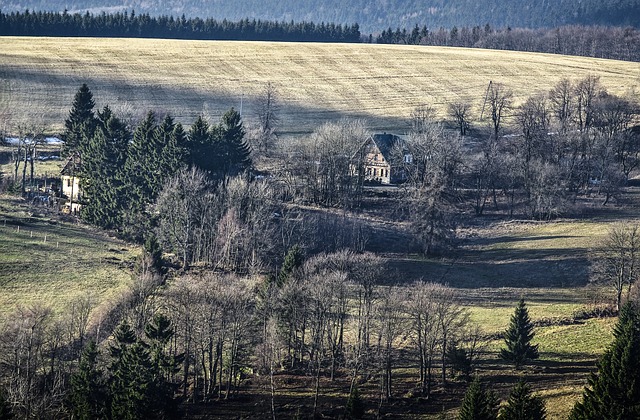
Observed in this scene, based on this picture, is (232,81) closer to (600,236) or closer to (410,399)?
(600,236)

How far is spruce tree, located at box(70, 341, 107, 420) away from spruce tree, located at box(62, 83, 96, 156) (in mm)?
39848

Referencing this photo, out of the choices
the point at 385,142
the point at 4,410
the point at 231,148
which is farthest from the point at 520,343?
the point at 385,142

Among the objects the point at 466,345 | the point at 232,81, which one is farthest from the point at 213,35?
the point at 466,345

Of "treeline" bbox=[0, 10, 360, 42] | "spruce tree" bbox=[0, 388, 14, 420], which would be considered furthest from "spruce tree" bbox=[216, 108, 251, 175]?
"treeline" bbox=[0, 10, 360, 42]

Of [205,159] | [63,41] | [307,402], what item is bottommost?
[307,402]

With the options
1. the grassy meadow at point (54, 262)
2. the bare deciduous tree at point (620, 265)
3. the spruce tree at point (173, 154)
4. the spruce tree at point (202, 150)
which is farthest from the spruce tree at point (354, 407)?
the spruce tree at point (202, 150)

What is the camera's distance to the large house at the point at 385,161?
9256 centimetres

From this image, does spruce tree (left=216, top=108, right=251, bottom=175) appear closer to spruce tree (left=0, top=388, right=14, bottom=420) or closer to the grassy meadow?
the grassy meadow

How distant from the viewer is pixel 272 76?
135 m

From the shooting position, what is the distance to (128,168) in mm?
77875

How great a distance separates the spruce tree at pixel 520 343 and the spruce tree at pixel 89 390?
2215 cm

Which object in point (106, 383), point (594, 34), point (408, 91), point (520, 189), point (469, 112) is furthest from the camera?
point (594, 34)

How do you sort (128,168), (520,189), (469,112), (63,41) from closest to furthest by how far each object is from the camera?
(128,168), (520,189), (469,112), (63,41)

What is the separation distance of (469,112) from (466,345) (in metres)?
68.1
